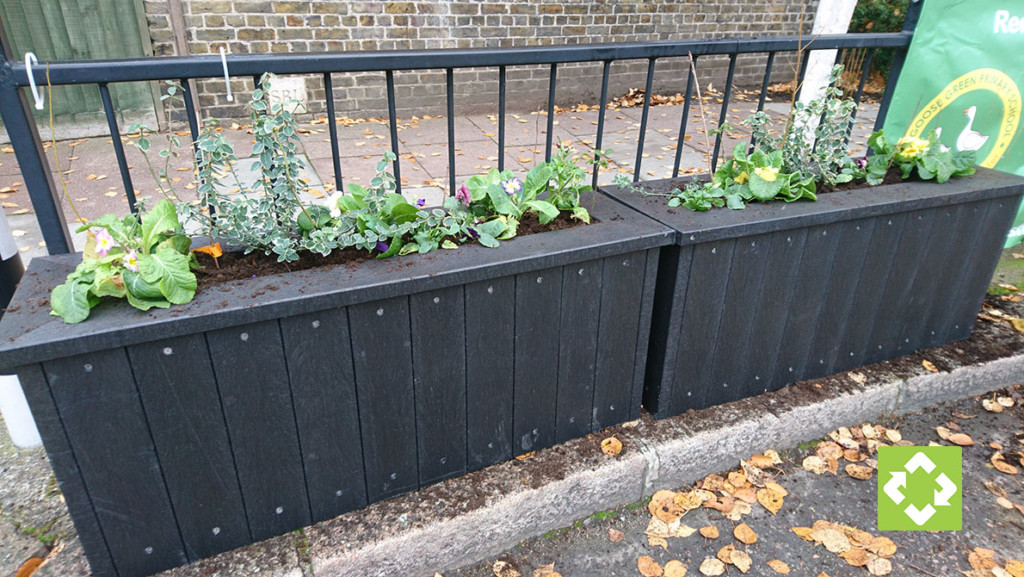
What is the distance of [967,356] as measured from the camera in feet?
11.0

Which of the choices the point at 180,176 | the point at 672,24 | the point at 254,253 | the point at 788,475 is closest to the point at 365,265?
the point at 254,253

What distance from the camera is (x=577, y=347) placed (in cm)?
240

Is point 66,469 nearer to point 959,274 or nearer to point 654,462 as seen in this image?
point 654,462

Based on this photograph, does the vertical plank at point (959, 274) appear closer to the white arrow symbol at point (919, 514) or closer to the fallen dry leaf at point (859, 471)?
the fallen dry leaf at point (859, 471)

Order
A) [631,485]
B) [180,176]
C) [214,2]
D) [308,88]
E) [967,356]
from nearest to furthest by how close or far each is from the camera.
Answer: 1. [631,485]
2. [967,356]
3. [180,176]
4. [214,2]
5. [308,88]

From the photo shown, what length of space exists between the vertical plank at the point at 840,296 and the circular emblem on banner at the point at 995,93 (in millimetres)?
1062

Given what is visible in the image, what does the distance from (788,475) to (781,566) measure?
52 centimetres

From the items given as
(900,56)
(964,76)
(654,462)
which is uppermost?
(900,56)

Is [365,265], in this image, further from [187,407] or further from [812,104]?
[812,104]

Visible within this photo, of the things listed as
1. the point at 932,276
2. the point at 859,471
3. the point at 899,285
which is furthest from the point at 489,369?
the point at 932,276

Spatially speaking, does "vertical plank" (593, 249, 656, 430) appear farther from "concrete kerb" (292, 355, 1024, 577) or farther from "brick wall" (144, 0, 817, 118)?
"brick wall" (144, 0, 817, 118)

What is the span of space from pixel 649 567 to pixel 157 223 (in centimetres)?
196

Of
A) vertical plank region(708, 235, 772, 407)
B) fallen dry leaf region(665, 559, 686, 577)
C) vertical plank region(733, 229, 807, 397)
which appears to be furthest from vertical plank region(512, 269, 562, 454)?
vertical plank region(733, 229, 807, 397)

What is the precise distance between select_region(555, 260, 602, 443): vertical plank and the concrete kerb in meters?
0.18
